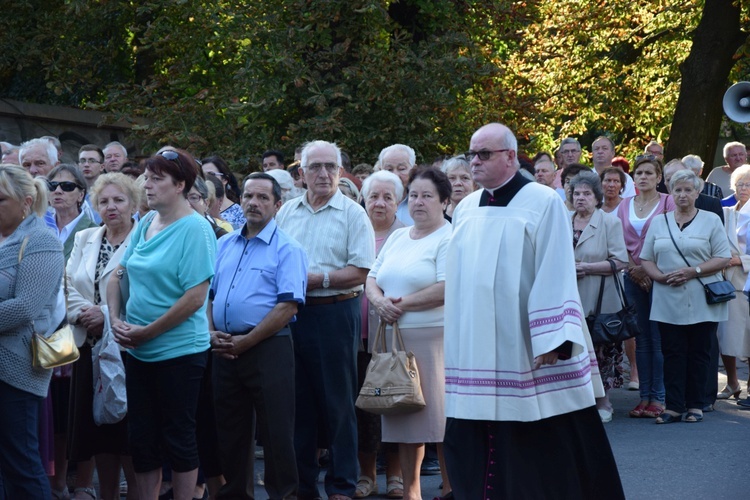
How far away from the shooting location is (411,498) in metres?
7.61

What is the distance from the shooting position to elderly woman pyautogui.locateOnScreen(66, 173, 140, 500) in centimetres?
750

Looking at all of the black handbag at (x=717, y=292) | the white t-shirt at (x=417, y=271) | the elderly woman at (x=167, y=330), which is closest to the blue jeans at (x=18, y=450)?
the elderly woman at (x=167, y=330)

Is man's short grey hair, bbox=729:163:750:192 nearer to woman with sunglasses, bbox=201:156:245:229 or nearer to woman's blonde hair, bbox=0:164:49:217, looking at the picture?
woman with sunglasses, bbox=201:156:245:229

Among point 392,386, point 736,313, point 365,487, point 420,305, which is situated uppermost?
point 420,305

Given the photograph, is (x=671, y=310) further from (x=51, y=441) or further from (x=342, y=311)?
(x=51, y=441)

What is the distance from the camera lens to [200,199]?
27.1 ft

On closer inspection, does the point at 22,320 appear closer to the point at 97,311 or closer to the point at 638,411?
the point at 97,311

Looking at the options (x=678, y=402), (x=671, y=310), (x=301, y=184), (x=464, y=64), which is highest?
(x=464, y=64)

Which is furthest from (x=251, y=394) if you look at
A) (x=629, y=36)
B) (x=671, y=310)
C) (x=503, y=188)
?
(x=629, y=36)

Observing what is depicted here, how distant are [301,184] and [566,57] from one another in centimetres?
1524

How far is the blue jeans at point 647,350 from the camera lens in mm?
11430

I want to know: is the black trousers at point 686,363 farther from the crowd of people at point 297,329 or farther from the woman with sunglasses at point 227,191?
the woman with sunglasses at point 227,191

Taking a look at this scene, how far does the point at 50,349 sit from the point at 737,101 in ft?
45.9

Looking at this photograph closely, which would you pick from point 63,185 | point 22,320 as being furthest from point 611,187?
point 22,320
